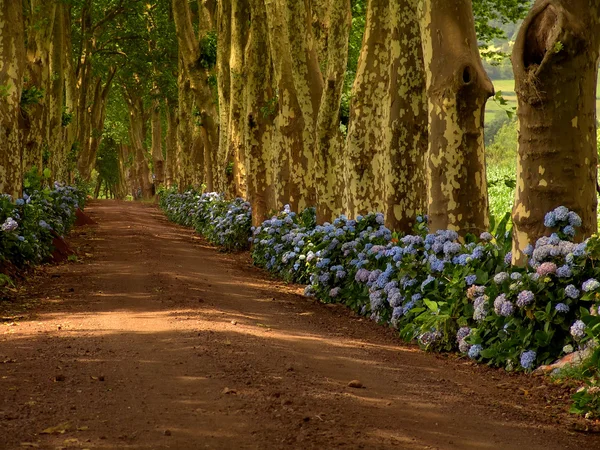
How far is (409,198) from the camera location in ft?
37.6

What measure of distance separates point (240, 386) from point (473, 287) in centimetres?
275

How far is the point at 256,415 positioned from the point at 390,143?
6.69 metres

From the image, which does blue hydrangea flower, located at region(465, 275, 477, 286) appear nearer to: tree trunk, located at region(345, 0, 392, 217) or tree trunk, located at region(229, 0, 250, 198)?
tree trunk, located at region(345, 0, 392, 217)

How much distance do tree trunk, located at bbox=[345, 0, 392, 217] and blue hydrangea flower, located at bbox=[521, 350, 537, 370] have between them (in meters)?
6.31

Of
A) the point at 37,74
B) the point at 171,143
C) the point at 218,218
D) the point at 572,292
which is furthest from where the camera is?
the point at 171,143

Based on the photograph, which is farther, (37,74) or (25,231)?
(37,74)

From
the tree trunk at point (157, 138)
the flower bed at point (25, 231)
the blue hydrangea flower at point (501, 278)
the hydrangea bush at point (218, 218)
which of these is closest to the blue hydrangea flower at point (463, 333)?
the blue hydrangea flower at point (501, 278)

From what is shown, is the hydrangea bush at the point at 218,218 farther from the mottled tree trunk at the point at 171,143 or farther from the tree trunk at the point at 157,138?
the tree trunk at the point at 157,138

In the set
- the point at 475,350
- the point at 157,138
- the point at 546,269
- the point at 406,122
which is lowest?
the point at 475,350

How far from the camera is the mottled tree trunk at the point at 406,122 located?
11242 mm

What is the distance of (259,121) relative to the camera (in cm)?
1947

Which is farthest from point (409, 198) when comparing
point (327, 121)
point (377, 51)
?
point (327, 121)

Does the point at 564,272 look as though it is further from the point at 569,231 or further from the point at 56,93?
the point at 56,93

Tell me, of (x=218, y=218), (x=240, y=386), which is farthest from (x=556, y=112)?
(x=218, y=218)
